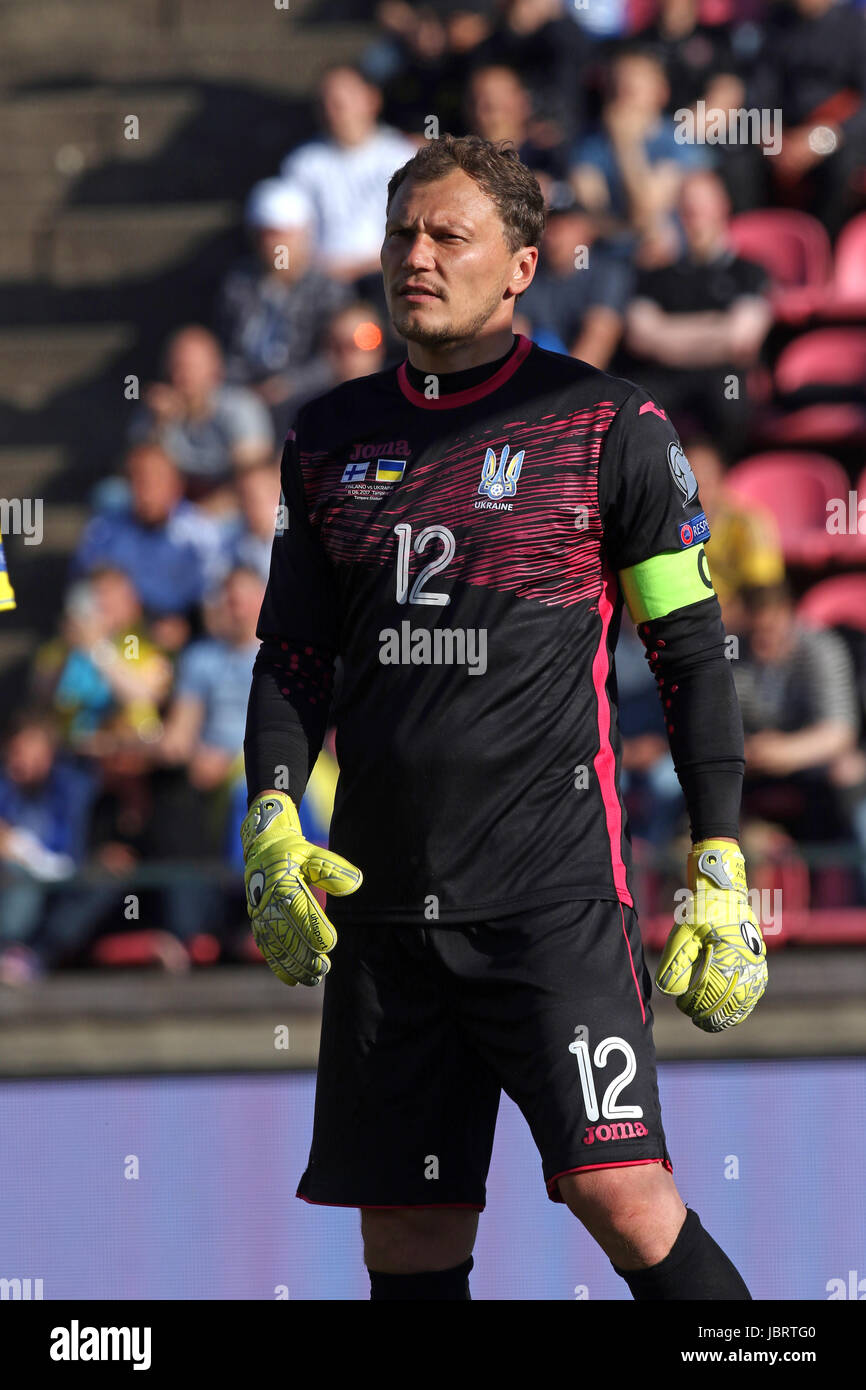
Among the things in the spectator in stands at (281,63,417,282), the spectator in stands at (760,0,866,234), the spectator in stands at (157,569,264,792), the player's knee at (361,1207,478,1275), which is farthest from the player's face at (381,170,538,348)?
the spectator in stands at (760,0,866,234)

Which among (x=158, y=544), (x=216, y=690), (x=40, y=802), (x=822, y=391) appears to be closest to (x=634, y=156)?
(x=822, y=391)

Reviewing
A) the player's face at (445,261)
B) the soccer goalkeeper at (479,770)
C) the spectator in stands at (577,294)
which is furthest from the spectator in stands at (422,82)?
the soccer goalkeeper at (479,770)

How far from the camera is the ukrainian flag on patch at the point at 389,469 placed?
116 inches

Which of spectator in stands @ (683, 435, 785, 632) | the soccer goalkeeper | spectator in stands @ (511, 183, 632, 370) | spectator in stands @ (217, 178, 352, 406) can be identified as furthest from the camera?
spectator in stands @ (217, 178, 352, 406)

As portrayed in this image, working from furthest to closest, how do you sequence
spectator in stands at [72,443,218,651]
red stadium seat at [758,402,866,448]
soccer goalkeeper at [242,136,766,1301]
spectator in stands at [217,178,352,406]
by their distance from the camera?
spectator in stands at [217,178,352,406] < red stadium seat at [758,402,866,448] < spectator in stands at [72,443,218,651] < soccer goalkeeper at [242,136,766,1301]

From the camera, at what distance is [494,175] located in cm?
298

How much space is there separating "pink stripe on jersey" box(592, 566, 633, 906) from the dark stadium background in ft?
5.55

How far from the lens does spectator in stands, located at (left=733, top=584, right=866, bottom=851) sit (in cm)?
657

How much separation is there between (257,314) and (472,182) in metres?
5.63

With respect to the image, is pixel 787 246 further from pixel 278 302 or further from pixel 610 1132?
pixel 610 1132

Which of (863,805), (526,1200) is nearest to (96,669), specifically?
(863,805)

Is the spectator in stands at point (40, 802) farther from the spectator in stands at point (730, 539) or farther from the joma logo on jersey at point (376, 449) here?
the joma logo on jersey at point (376, 449)

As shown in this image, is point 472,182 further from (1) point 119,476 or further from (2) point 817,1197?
(1) point 119,476

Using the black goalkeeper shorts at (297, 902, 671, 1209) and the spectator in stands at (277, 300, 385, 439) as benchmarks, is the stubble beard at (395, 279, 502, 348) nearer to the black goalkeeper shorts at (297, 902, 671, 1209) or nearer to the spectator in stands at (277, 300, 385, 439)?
the black goalkeeper shorts at (297, 902, 671, 1209)
